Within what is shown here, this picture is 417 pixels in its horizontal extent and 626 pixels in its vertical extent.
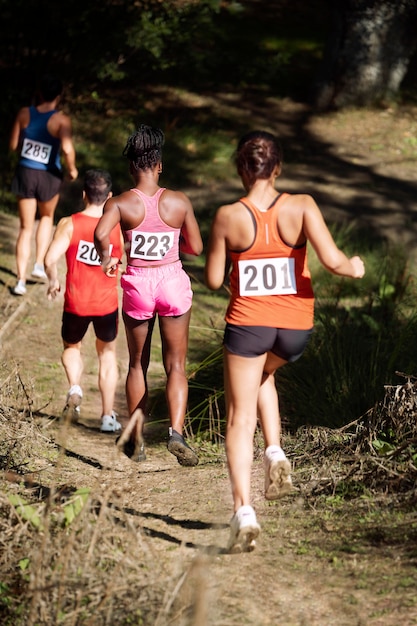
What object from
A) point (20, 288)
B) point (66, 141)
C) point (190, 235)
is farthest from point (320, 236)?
point (20, 288)

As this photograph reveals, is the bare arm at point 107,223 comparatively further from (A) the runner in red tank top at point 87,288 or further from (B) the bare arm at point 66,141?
(B) the bare arm at point 66,141

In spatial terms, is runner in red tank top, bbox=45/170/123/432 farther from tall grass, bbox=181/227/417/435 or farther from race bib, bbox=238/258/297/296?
race bib, bbox=238/258/297/296

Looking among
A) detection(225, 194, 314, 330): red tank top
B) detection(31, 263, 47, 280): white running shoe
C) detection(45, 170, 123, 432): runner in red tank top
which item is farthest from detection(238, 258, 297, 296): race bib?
detection(31, 263, 47, 280): white running shoe

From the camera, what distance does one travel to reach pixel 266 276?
4422mm

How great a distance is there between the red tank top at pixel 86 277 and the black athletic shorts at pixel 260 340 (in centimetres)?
190

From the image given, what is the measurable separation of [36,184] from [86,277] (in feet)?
8.90

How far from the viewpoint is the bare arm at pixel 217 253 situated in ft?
14.4

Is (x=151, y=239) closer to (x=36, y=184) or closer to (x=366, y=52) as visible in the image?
(x=36, y=184)

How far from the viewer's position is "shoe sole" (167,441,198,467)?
18.1 ft

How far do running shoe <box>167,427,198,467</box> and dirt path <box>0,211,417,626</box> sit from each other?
0.14 metres

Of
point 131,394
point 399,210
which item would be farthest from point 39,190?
point 399,210

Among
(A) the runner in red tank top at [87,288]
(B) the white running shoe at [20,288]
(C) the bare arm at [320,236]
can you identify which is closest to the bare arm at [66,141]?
(B) the white running shoe at [20,288]

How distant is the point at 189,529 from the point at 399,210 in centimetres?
816

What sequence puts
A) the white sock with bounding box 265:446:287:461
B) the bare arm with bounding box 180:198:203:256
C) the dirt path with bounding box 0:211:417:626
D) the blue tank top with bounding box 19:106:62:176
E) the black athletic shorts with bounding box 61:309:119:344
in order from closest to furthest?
the dirt path with bounding box 0:211:417:626
the white sock with bounding box 265:446:287:461
the bare arm with bounding box 180:198:203:256
the black athletic shorts with bounding box 61:309:119:344
the blue tank top with bounding box 19:106:62:176
